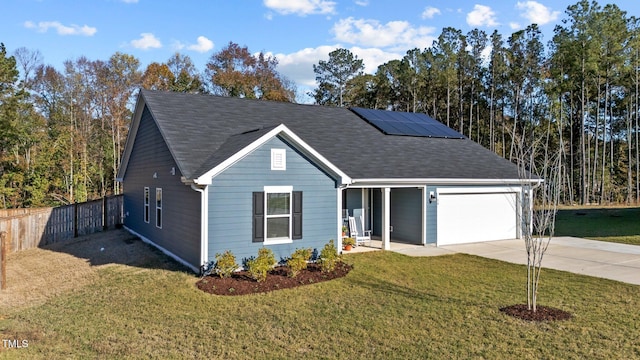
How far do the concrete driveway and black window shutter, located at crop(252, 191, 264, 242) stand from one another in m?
6.31

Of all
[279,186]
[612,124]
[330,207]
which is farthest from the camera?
[612,124]

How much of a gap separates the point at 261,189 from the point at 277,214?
30.1 inches

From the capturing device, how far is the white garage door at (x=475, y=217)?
14062 millimetres

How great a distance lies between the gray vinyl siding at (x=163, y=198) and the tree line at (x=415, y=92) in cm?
1483

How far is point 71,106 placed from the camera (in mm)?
31062

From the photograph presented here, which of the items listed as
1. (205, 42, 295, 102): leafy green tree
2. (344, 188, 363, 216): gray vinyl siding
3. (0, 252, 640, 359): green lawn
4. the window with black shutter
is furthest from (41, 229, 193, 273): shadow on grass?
→ (205, 42, 295, 102): leafy green tree

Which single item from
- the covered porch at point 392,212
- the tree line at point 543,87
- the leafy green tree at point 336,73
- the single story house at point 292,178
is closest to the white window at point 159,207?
the single story house at point 292,178

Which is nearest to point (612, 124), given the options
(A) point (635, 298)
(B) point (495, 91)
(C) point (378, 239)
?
(B) point (495, 91)

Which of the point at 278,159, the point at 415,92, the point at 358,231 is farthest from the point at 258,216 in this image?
the point at 415,92

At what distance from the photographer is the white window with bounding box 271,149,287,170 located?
10281 millimetres

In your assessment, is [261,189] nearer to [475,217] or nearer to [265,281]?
[265,281]

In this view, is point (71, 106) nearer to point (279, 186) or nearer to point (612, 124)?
point (279, 186)

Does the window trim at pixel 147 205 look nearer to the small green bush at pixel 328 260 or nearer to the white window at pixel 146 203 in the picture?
the white window at pixel 146 203

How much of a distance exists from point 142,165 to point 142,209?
5.11ft
